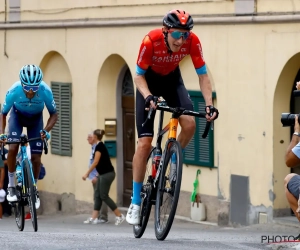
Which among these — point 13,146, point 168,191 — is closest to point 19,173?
point 13,146

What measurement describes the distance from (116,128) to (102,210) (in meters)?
2.65

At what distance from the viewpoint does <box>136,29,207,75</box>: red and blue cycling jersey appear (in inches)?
411

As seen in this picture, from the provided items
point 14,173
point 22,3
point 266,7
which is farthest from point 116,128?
point 14,173

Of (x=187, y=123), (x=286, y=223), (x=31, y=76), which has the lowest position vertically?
(x=286, y=223)

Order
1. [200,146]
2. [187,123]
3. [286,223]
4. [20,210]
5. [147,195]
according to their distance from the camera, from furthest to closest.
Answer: [200,146] < [286,223] < [20,210] < [147,195] < [187,123]

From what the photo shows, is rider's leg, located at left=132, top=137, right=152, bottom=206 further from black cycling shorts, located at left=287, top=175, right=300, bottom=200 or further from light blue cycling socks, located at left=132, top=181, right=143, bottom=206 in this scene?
black cycling shorts, located at left=287, top=175, right=300, bottom=200

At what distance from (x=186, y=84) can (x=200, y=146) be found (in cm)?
118

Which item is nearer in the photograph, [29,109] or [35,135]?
[29,109]

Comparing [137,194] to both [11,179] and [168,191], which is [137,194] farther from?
[11,179]

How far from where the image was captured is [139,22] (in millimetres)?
21875

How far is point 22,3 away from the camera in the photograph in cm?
2638

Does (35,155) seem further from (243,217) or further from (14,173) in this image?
(243,217)

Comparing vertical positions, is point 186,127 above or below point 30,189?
above

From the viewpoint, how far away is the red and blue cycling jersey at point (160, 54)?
1043cm
